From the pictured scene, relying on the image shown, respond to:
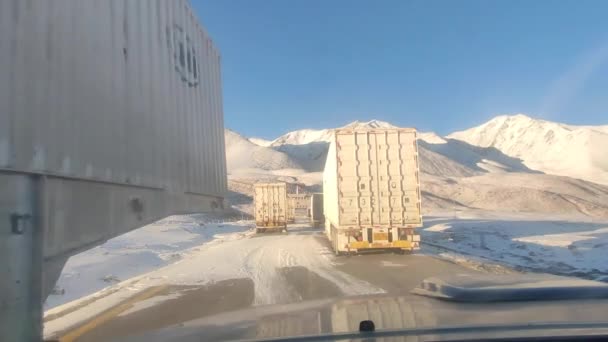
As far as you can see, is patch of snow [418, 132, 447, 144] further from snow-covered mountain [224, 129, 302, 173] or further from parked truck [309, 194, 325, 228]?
parked truck [309, 194, 325, 228]

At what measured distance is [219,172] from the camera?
9.99 metres

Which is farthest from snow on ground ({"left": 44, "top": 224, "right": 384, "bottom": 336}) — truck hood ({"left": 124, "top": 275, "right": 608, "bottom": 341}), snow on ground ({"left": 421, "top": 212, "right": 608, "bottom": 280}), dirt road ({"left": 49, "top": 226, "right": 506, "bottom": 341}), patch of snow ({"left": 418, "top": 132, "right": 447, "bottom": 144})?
patch of snow ({"left": 418, "top": 132, "right": 447, "bottom": 144})

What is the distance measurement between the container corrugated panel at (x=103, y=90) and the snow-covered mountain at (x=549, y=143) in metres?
105

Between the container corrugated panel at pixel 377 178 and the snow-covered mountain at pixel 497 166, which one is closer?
the container corrugated panel at pixel 377 178

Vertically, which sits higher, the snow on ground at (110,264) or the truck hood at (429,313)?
the truck hood at (429,313)

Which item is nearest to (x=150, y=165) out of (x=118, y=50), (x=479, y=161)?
(x=118, y=50)

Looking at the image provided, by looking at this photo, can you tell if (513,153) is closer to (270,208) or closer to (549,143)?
(549,143)

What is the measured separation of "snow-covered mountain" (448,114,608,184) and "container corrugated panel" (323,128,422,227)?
95845mm

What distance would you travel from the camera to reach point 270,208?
33906mm

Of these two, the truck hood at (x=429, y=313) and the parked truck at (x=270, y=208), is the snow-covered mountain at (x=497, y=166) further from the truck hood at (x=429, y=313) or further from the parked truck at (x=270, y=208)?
the truck hood at (x=429, y=313)

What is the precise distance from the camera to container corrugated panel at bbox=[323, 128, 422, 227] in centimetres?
1518

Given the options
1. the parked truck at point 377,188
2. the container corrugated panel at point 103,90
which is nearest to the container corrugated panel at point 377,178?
the parked truck at point 377,188

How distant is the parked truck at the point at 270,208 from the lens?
3341 centimetres

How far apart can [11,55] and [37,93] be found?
336 millimetres
